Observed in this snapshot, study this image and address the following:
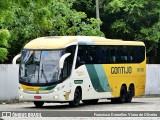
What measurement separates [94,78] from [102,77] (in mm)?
859

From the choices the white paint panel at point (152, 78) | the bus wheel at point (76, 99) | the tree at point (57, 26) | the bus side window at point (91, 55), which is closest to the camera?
the bus wheel at point (76, 99)

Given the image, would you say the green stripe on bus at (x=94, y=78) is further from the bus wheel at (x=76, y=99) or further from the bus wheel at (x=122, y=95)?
the bus wheel at (x=122, y=95)

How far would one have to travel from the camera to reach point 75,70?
29188 mm

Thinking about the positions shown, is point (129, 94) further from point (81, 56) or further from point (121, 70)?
point (81, 56)

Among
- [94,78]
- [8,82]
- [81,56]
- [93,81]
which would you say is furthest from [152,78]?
[81,56]

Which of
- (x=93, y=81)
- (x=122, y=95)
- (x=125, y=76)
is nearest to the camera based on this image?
(x=93, y=81)

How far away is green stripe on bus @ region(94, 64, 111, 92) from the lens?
31.5 m

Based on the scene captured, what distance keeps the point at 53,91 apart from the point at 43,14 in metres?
5.30

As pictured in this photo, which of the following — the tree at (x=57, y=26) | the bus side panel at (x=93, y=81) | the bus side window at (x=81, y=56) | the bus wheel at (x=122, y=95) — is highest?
the tree at (x=57, y=26)

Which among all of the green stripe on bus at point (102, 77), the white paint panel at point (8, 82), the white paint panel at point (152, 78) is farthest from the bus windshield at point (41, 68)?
the white paint panel at point (152, 78)

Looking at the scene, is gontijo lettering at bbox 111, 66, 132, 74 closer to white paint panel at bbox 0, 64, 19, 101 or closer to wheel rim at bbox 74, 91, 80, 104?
wheel rim at bbox 74, 91, 80, 104

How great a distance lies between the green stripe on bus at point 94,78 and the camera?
30.8 meters

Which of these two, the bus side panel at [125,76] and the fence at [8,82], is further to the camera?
the fence at [8,82]

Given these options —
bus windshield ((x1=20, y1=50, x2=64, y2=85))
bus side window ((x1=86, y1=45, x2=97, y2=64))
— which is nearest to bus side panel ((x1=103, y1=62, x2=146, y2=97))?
bus side window ((x1=86, y1=45, x2=97, y2=64))
